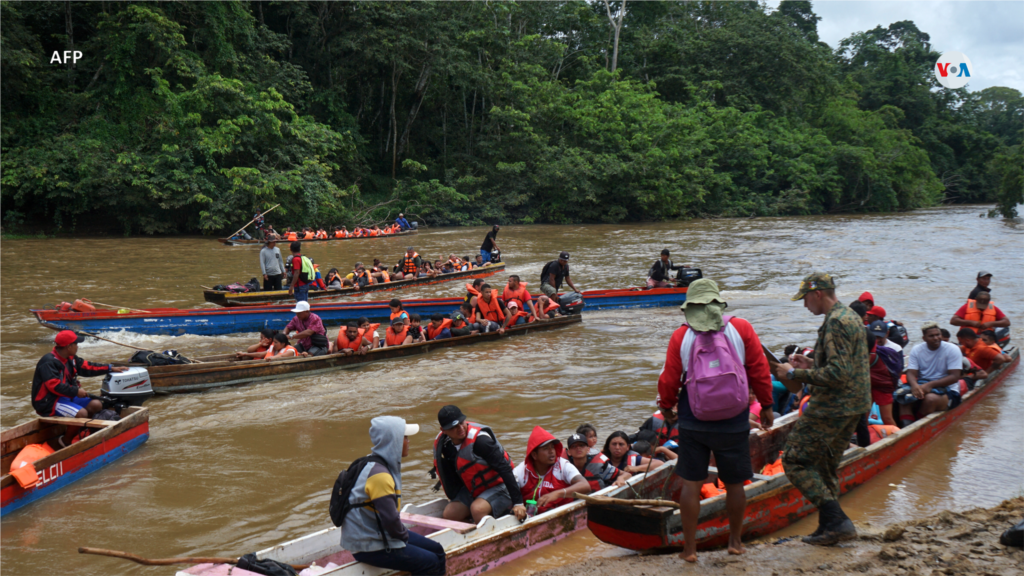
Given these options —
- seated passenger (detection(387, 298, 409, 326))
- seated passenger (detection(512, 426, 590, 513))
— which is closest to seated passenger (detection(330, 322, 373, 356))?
seated passenger (detection(387, 298, 409, 326))

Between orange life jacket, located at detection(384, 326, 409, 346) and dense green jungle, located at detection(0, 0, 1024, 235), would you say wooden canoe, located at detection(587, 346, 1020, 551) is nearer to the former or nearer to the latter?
orange life jacket, located at detection(384, 326, 409, 346)

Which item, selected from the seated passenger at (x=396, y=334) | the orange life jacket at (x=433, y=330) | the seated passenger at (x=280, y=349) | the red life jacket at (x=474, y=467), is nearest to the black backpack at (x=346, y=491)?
the red life jacket at (x=474, y=467)

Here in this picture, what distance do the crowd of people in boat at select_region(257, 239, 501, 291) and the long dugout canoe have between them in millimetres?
1050

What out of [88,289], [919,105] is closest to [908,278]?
[88,289]

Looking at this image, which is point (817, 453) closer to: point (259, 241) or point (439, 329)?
point (439, 329)

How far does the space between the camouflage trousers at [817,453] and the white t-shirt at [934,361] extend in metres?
3.73

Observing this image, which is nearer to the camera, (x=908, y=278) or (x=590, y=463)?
(x=590, y=463)

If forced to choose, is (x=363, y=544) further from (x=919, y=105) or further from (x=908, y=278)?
(x=919, y=105)

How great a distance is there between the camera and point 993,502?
577 centimetres

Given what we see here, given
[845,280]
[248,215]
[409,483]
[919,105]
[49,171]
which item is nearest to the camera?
[409,483]

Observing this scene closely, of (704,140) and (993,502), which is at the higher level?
(704,140)

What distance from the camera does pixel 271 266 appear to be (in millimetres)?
14305

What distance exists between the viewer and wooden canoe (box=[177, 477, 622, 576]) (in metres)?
4.10

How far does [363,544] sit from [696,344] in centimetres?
203
